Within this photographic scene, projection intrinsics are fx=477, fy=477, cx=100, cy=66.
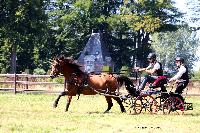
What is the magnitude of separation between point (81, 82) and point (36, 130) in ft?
18.9

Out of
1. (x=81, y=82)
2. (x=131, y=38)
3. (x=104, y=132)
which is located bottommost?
(x=104, y=132)

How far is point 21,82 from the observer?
28156 millimetres

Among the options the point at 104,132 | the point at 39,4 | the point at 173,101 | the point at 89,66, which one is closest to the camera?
the point at 104,132

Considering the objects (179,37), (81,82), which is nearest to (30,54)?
(81,82)

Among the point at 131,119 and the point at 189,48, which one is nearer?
the point at 131,119

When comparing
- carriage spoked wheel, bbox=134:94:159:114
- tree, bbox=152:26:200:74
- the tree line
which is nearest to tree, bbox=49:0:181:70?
the tree line

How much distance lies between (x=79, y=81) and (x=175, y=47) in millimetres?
110922

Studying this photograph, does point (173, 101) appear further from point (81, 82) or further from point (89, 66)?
point (89, 66)

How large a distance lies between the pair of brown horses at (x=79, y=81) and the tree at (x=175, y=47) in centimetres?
10480

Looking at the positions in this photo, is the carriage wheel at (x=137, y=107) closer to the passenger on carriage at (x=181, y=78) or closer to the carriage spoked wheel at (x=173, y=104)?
the carriage spoked wheel at (x=173, y=104)

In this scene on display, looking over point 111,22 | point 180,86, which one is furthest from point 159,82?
point 111,22

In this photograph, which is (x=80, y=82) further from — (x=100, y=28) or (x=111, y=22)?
(x=100, y=28)

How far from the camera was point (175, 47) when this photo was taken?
125 meters

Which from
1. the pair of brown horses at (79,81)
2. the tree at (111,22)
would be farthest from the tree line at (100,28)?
the pair of brown horses at (79,81)
